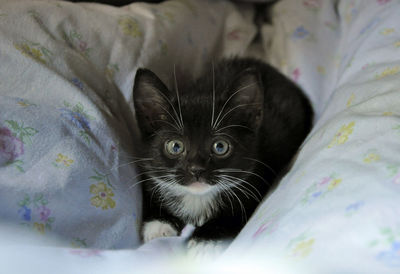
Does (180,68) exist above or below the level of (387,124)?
below

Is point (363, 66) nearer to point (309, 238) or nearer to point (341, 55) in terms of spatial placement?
point (341, 55)

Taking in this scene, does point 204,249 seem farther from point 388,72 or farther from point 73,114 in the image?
point 388,72

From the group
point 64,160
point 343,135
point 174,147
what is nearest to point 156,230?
point 174,147

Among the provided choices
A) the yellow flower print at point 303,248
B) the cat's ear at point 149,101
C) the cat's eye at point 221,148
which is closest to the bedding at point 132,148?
the yellow flower print at point 303,248

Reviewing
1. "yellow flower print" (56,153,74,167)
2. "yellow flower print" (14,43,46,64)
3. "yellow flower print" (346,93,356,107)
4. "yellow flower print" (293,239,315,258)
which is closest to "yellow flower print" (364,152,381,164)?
"yellow flower print" (293,239,315,258)

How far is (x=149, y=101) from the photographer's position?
1586 mm

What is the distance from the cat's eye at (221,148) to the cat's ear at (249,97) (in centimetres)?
15

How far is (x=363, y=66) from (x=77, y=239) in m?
1.30

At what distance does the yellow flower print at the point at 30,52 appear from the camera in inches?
55.3

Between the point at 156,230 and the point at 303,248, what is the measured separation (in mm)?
695

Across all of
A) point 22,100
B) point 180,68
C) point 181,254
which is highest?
point 22,100

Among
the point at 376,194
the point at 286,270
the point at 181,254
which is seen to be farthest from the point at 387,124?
the point at 181,254

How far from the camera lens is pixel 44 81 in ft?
4.63

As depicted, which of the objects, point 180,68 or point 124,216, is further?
point 180,68
